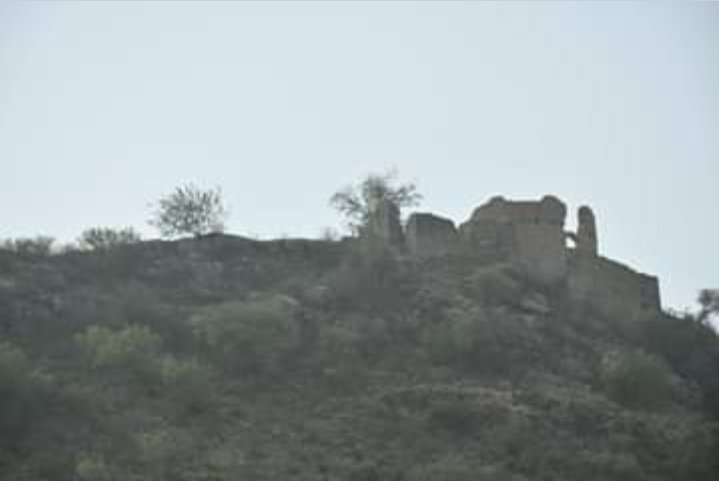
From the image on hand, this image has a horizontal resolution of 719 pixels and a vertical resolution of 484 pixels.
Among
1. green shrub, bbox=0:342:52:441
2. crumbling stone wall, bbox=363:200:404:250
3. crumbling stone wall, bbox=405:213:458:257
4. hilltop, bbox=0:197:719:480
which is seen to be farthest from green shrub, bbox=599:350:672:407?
green shrub, bbox=0:342:52:441

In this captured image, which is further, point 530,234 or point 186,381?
point 530,234

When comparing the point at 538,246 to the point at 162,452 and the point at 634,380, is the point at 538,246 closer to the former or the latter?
the point at 634,380

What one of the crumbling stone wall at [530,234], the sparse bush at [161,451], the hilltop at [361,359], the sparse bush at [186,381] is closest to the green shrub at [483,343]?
the hilltop at [361,359]

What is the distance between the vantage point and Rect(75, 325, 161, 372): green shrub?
122 feet

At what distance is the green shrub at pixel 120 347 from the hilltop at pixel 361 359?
0.07 meters

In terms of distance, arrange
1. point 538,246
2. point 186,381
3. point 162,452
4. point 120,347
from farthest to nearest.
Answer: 1. point 538,246
2. point 120,347
3. point 186,381
4. point 162,452

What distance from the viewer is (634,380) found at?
38625mm

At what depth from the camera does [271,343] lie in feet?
130

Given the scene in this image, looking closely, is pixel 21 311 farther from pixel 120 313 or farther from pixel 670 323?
pixel 670 323

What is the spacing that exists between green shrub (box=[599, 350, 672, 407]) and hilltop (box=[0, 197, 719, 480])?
0.20ft

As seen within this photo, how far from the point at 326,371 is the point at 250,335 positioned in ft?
7.72

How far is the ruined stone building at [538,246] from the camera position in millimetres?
45250

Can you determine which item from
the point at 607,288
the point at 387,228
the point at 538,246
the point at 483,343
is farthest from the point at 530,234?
the point at 483,343

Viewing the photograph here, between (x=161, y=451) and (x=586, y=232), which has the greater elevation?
(x=586, y=232)
